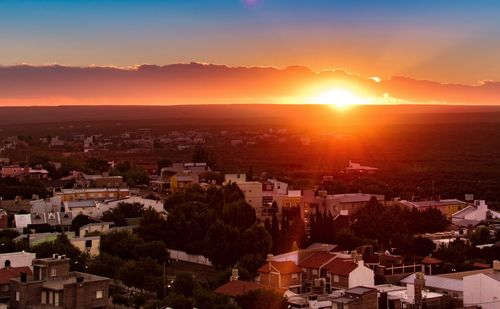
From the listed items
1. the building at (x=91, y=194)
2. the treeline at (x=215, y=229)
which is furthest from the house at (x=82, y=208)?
the treeline at (x=215, y=229)

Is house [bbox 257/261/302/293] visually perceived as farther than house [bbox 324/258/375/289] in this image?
Yes

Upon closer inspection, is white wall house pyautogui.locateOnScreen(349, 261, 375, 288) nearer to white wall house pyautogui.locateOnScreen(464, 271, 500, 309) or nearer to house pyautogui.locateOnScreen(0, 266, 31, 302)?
white wall house pyautogui.locateOnScreen(464, 271, 500, 309)

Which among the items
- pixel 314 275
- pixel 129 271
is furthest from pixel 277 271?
pixel 129 271

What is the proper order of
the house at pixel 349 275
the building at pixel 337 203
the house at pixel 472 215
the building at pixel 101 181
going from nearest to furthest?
the house at pixel 349 275 < the house at pixel 472 215 < the building at pixel 337 203 < the building at pixel 101 181

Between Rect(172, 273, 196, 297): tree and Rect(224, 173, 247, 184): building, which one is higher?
Rect(224, 173, 247, 184): building

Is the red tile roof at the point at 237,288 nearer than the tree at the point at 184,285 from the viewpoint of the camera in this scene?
Yes

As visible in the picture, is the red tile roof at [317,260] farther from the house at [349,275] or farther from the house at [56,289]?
the house at [56,289]

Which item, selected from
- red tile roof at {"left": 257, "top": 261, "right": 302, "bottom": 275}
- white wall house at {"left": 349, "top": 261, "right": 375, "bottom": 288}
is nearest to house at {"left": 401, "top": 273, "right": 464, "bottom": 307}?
white wall house at {"left": 349, "top": 261, "right": 375, "bottom": 288}
